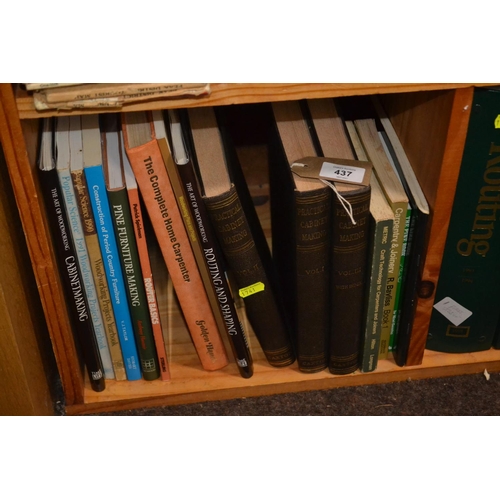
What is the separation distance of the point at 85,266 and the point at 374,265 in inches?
15.9

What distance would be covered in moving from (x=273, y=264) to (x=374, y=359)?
24 centimetres

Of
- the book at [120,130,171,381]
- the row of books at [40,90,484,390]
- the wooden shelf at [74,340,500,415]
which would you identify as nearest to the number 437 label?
the row of books at [40,90,484,390]

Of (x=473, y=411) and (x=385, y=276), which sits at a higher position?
(x=385, y=276)

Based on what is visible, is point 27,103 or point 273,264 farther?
point 273,264

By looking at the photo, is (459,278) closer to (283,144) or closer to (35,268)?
(283,144)

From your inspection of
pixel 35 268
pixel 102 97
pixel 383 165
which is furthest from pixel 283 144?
pixel 35 268

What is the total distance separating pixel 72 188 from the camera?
840 millimetres

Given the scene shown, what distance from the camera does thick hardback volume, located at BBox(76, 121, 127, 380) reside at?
0.84 meters

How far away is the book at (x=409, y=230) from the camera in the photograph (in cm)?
89

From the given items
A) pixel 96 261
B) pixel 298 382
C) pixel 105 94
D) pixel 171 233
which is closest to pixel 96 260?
pixel 96 261

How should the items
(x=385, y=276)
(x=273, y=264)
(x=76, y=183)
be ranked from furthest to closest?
1. (x=273, y=264)
2. (x=385, y=276)
3. (x=76, y=183)

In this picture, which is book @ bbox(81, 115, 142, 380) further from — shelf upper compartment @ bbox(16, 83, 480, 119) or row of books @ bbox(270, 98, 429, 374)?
row of books @ bbox(270, 98, 429, 374)

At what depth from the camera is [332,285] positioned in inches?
36.6

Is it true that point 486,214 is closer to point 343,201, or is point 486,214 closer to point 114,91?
point 343,201
